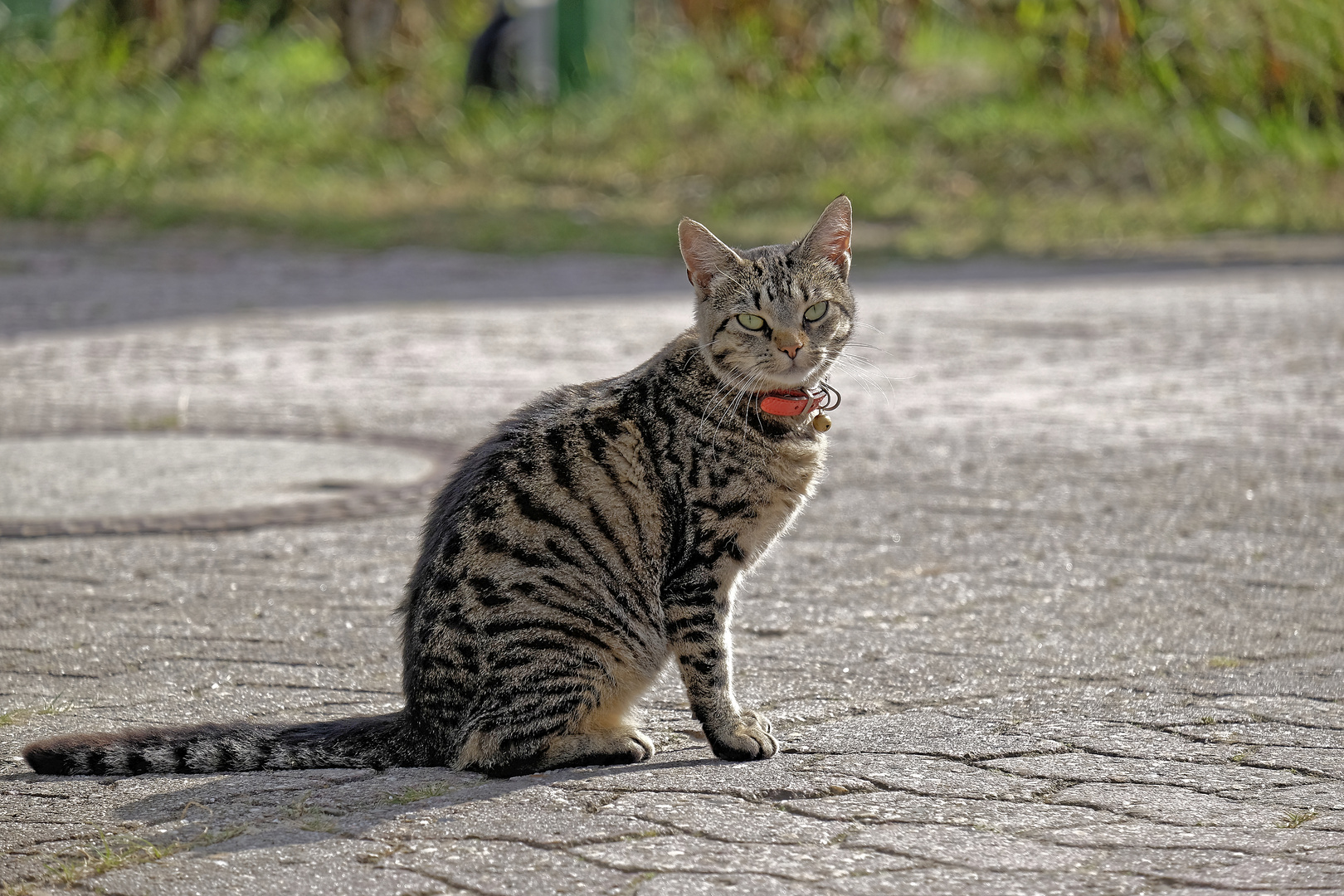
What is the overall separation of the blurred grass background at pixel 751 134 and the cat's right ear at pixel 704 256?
26.8 feet

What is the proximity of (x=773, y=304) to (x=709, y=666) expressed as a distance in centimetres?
96

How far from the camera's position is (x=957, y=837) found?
3553mm

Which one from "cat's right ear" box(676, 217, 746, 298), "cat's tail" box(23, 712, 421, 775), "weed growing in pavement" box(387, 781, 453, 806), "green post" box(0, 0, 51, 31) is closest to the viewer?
"weed growing in pavement" box(387, 781, 453, 806)

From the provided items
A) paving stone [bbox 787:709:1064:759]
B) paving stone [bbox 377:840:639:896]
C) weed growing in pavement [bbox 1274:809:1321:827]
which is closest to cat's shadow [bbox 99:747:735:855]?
paving stone [bbox 377:840:639:896]

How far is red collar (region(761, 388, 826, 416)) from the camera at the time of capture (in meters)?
4.48

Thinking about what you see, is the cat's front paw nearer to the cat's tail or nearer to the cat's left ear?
the cat's tail

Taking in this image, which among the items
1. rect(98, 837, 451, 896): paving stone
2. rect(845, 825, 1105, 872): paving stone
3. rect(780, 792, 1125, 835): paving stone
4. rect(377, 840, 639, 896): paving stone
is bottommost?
rect(98, 837, 451, 896): paving stone

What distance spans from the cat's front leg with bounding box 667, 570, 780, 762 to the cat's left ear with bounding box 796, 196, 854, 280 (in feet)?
3.32

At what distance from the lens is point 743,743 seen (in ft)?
13.3

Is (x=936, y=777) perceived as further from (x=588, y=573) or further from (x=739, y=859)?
(x=588, y=573)

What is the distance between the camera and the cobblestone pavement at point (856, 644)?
347 centimetres

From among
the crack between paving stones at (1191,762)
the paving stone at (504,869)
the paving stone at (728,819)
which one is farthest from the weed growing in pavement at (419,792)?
the crack between paving stones at (1191,762)

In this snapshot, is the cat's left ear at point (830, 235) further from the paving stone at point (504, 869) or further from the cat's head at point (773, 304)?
the paving stone at point (504, 869)

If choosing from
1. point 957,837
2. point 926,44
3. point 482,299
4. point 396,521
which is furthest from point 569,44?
point 957,837
